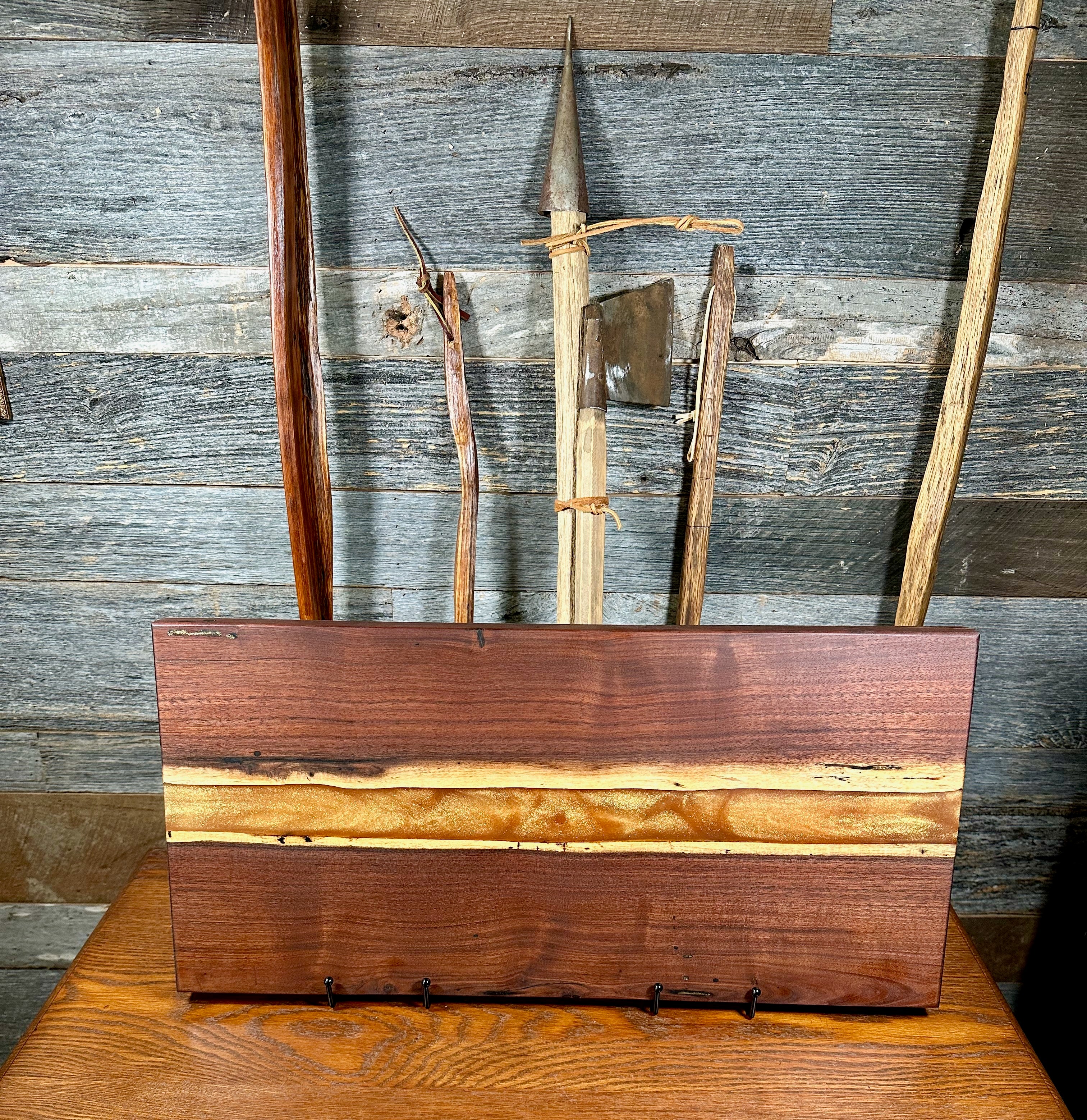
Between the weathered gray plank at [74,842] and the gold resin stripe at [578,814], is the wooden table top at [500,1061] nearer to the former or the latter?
the gold resin stripe at [578,814]

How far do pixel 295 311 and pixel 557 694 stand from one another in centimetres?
44

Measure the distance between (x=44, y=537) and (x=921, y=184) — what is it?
3.42ft

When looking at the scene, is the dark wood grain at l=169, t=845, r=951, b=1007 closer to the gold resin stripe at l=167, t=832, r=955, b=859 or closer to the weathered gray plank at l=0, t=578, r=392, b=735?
the gold resin stripe at l=167, t=832, r=955, b=859

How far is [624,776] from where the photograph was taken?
670 mm

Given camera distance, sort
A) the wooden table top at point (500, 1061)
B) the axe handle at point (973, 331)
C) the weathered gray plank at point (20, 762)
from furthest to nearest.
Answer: the weathered gray plank at point (20, 762), the axe handle at point (973, 331), the wooden table top at point (500, 1061)

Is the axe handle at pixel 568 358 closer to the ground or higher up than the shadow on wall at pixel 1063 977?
higher up

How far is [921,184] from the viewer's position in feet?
2.75

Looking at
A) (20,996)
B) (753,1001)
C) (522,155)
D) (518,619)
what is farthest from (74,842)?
(522,155)

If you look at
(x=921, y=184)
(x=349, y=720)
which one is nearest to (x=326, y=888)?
(x=349, y=720)

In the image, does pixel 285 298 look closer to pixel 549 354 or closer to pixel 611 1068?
pixel 549 354

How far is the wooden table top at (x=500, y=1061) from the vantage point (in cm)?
62

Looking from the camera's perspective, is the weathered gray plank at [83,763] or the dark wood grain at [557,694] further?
the weathered gray plank at [83,763]

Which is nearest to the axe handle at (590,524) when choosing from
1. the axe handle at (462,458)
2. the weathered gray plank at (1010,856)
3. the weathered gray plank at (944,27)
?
the axe handle at (462,458)

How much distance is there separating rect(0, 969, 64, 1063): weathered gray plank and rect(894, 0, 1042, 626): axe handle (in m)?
1.15
